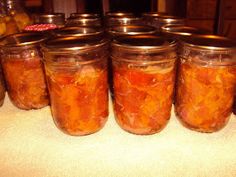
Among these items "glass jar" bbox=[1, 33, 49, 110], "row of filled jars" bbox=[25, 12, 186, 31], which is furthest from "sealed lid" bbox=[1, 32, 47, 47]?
"row of filled jars" bbox=[25, 12, 186, 31]

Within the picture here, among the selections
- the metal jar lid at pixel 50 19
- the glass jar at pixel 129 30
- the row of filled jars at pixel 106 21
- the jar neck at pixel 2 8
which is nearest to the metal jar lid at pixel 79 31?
the glass jar at pixel 129 30

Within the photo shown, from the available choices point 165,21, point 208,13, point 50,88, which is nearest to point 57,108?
point 50,88

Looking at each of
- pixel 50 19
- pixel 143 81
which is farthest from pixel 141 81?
pixel 50 19

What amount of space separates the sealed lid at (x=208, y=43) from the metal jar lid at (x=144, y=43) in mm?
46

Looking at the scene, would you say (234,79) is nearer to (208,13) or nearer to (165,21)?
(165,21)

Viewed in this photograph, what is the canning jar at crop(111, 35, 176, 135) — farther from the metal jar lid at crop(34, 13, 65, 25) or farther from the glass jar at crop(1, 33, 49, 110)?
the metal jar lid at crop(34, 13, 65, 25)

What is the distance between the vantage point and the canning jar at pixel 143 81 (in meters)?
0.57

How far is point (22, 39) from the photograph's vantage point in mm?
725

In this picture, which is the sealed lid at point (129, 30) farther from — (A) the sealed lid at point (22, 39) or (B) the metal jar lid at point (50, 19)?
(B) the metal jar lid at point (50, 19)

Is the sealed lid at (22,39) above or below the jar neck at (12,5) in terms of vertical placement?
below

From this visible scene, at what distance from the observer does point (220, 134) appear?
24.9 inches

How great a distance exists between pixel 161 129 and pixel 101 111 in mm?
163

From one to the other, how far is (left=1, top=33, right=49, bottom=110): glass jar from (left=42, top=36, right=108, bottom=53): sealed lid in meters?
0.10

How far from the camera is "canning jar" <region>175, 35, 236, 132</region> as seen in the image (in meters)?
0.57
